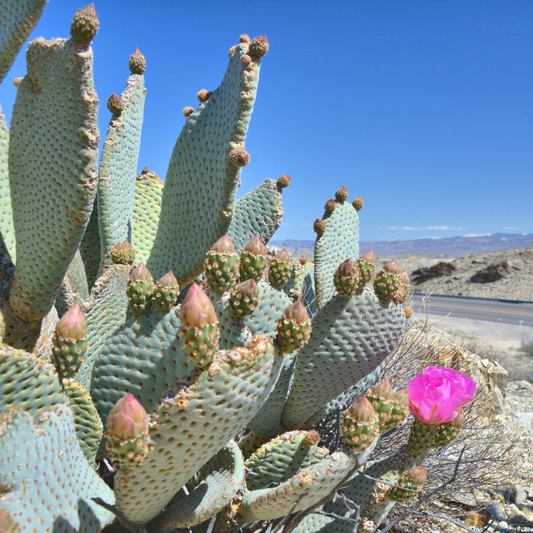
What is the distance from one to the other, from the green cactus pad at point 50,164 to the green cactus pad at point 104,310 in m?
0.21

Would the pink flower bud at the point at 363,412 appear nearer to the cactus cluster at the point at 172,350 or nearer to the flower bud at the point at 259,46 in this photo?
the cactus cluster at the point at 172,350

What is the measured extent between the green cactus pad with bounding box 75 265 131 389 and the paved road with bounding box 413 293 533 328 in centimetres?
1577

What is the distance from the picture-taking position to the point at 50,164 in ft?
6.14

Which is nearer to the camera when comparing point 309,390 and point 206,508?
point 206,508

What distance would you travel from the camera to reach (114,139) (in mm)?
2527

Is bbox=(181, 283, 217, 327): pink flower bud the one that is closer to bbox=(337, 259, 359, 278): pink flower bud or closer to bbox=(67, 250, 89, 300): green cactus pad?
bbox=(337, 259, 359, 278): pink flower bud

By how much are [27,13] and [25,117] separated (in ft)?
1.66

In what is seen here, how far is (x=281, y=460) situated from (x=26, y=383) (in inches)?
41.9

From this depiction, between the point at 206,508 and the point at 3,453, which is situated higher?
the point at 3,453

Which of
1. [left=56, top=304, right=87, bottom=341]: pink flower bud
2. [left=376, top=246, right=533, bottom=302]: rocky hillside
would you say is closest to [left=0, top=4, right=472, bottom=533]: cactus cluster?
[left=56, top=304, right=87, bottom=341]: pink flower bud

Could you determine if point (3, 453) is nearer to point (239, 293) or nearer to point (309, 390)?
point (239, 293)

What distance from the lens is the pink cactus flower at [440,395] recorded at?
144 cm

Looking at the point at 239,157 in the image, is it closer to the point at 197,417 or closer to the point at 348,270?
the point at 348,270

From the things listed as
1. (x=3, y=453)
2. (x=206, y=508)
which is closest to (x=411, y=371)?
(x=206, y=508)
